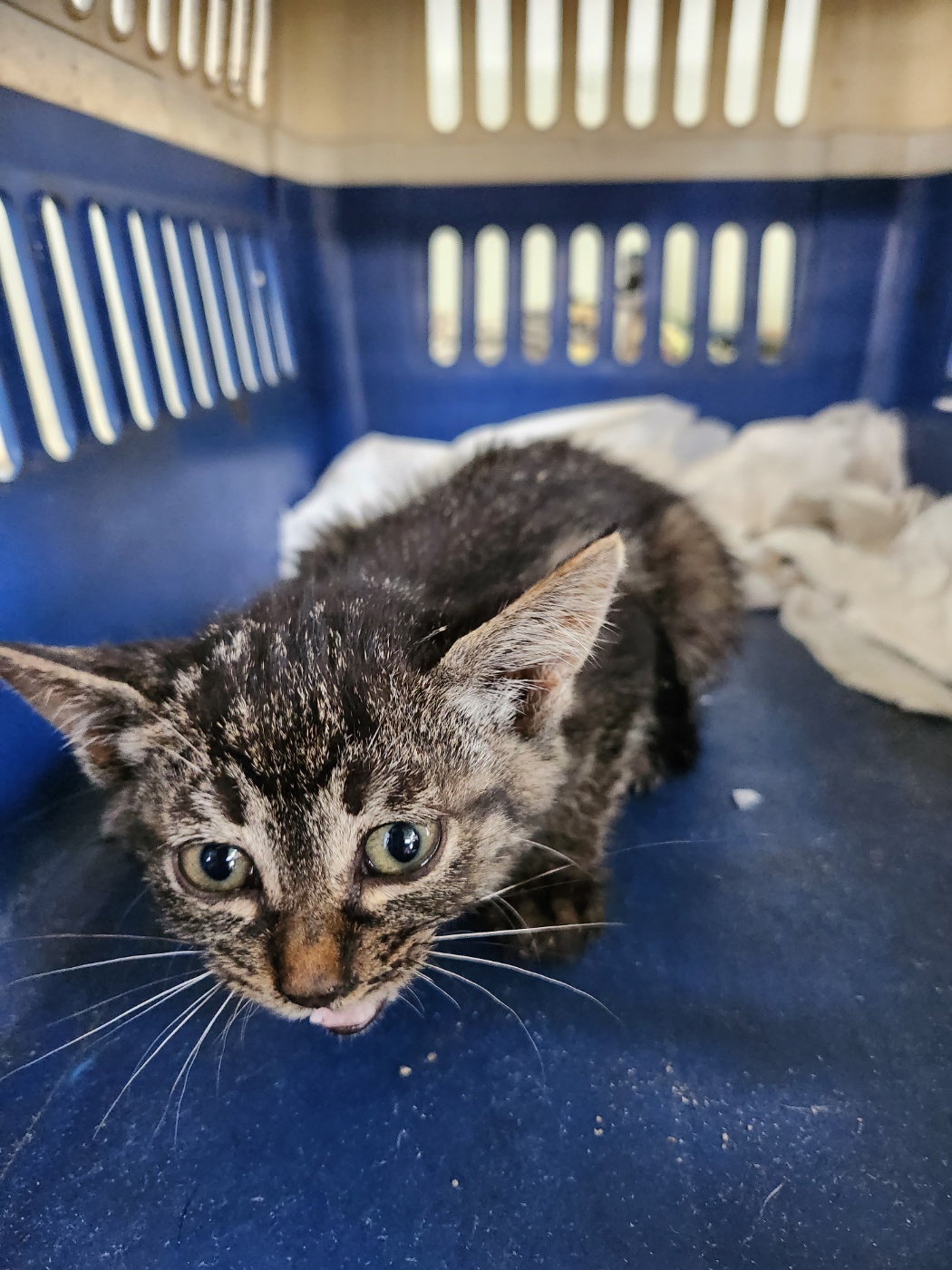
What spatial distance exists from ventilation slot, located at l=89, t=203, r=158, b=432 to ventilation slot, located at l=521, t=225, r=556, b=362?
892mm

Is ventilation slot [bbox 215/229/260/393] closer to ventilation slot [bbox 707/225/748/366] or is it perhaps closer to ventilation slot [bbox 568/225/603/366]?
ventilation slot [bbox 568/225/603/366]

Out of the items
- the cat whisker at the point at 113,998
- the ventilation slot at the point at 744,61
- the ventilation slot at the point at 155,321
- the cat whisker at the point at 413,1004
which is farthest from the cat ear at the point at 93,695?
the ventilation slot at the point at 744,61

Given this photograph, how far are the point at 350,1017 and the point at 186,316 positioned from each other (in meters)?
1.13

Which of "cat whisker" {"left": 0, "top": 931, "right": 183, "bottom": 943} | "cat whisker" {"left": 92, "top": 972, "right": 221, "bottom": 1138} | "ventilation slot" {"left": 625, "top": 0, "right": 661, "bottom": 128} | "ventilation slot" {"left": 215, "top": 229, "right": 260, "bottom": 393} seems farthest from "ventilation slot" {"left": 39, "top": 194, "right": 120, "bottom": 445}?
"ventilation slot" {"left": 625, "top": 0, "right": 661, "bottom": 128}

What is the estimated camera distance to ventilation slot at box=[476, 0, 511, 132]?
63.7 inches

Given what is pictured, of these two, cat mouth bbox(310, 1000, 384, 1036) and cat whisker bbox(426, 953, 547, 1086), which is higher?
cat mouth bbox(310, 1000, 384, 1036)

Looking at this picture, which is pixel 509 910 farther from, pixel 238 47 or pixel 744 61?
pixel 744 61

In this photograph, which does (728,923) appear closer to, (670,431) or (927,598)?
(927,598)

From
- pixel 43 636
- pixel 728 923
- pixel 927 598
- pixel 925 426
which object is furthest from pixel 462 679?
pixel 925 426

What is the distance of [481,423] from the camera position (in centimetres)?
199

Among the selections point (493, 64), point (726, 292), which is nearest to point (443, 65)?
point (493, 64)

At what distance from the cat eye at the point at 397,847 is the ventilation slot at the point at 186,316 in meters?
0.98

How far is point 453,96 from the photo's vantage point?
1.73 meters

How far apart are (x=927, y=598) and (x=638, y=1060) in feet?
3.24
